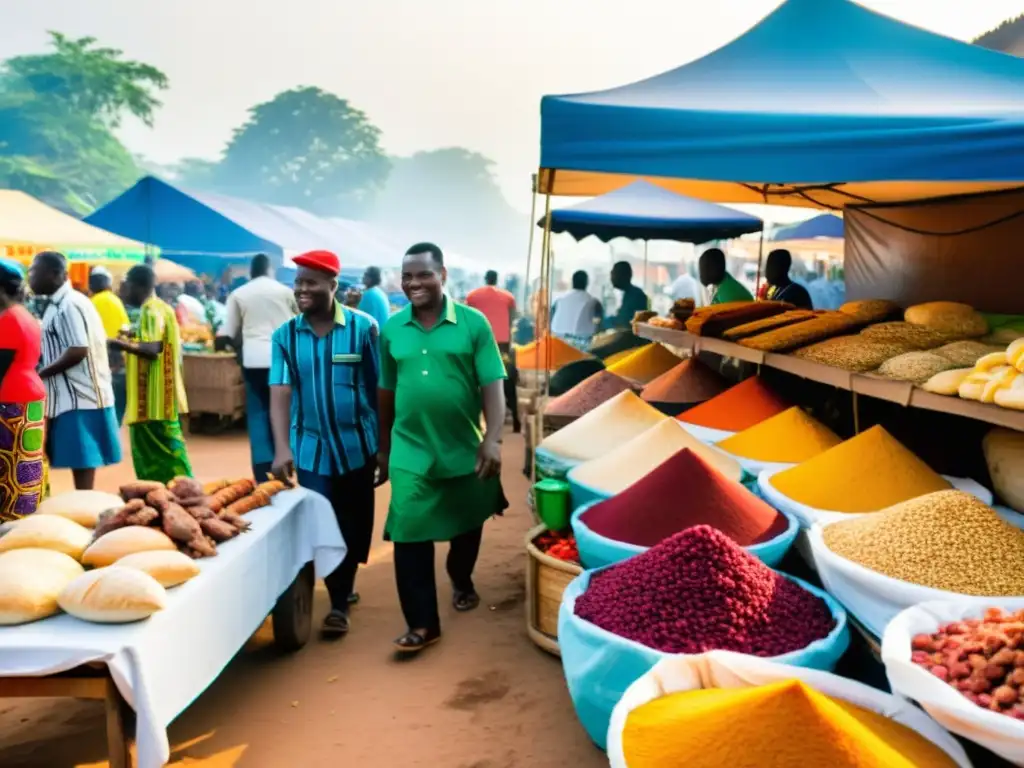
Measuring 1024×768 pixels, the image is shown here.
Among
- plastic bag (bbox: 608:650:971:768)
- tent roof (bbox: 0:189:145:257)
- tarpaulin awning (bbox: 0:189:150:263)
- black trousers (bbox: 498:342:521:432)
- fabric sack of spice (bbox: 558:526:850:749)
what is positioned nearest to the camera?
plastic bag (bbox: 608:650:971:768)

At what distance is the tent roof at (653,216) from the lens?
7.54m

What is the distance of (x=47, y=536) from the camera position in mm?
2127

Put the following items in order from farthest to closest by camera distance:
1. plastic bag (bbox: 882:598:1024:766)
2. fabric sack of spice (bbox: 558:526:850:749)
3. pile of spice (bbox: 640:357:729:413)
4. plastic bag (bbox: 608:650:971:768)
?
pile of spice (bbox: 640:357:729:413) < fabric sack of spice (bbox: 558:526:850:749) < plastic bag (bbox: 608:650:971:768) < plastic bag (bbox: 882:598:1024:766)

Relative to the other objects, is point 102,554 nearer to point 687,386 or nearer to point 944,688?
point 944,688

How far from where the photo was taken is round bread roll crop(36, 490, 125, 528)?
7.82 feet

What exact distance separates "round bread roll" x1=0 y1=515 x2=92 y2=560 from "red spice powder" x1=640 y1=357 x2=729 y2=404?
8.97ft

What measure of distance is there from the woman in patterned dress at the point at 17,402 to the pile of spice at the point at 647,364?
2994mm

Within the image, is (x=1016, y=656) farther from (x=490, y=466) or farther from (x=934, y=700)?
(x=490, y=466)

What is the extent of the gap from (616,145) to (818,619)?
1465 mm

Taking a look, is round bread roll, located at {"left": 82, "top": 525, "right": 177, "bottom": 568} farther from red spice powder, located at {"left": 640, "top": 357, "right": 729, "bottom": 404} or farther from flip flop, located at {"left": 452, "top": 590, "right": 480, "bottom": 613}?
red spice powder, located at {"left": 640, "top": 357, "right": 729, "bottom": 404}

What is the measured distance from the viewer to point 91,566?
2105 millimetres

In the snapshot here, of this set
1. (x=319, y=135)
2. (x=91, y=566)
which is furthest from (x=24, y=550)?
(x=319, y=135)

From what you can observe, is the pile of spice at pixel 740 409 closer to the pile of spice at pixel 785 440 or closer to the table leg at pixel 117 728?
the pile of spice at pixel 785 440

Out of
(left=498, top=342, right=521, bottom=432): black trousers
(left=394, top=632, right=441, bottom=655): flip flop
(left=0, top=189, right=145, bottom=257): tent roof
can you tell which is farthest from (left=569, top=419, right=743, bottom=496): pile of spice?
(left=0, top=189, right=145, bottom=257): tent roof
